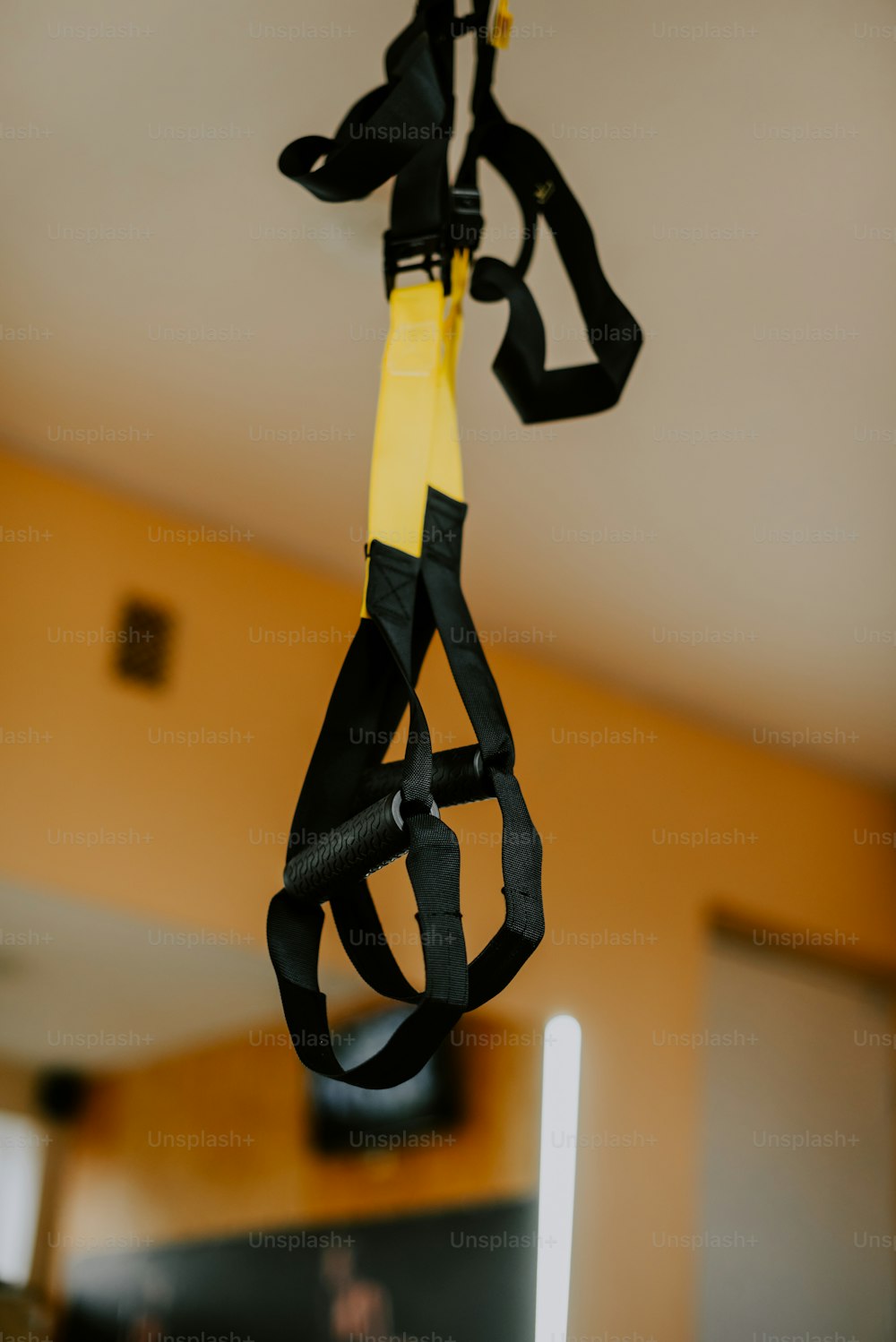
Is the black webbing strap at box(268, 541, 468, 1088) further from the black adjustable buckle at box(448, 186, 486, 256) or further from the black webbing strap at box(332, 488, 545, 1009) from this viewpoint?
the black adjustable buckle at box(448, 186, 486, 256)

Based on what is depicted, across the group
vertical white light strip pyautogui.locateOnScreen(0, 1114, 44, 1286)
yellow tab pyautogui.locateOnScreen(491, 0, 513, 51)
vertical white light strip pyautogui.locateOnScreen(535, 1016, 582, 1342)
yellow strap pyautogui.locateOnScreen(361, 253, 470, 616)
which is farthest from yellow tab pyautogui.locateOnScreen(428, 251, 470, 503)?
vertical white light strip pyautogui.locateOnScreen(0, 1114, 44, 1286)

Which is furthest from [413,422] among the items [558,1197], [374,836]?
[558,1197]

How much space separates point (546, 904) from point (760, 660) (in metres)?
0.88

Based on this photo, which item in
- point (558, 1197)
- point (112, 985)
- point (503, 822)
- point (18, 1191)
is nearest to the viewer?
point (503, 822)

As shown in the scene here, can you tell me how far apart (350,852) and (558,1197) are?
1.38 meters

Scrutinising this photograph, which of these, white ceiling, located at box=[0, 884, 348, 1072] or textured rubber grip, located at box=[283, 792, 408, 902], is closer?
textured rubber grip, located at box=[283, 792, 408, 902]

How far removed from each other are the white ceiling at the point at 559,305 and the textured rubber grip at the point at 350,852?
140cm

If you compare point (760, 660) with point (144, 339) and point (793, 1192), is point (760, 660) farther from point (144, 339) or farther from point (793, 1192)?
point (144, 339)

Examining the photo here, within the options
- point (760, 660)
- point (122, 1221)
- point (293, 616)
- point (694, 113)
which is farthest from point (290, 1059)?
point (694, 113)

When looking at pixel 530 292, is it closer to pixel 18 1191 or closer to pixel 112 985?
pixel 112 985

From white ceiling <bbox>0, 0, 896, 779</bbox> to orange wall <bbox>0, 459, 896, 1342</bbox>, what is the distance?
0.23 m

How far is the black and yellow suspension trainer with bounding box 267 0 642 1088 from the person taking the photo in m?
1.08

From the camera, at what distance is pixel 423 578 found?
1255 millimetres

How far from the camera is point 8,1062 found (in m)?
4.63
